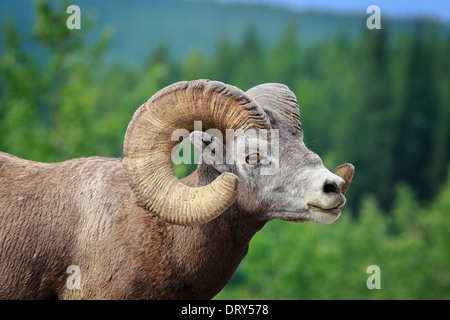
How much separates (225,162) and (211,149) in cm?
22

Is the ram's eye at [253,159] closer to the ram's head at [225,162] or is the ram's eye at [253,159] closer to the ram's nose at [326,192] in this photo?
the ram's head at [225,162]

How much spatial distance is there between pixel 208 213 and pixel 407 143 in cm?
10811

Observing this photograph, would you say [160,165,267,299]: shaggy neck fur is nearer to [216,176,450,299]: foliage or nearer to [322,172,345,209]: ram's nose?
[322,172,345,209]: ram's nose

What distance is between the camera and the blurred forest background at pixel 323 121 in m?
38.2

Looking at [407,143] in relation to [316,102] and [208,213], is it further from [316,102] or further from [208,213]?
[208,213]

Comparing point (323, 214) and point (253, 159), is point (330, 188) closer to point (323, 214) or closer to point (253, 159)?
point (323, 214)

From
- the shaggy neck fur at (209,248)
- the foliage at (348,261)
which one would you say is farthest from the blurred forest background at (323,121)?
the shaggy neck fur at (209,248)

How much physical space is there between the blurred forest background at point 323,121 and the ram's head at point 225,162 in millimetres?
1159

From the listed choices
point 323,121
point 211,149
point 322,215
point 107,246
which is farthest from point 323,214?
point 323,121

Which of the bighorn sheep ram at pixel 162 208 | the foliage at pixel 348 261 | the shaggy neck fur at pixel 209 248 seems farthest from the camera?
the foliage at pixel 348 261

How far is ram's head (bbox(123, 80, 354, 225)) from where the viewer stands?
594 centimetres

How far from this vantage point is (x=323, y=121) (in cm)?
11862

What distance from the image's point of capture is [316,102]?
120m
